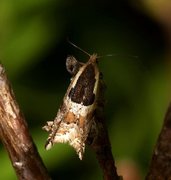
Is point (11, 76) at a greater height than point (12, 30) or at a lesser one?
lesser

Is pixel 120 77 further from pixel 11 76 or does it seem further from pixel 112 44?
pixel 11 76

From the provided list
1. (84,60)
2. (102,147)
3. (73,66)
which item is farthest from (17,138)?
(84,60)

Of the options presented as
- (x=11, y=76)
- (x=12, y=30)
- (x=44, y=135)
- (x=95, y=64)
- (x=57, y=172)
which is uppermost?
(x=95, y=64)

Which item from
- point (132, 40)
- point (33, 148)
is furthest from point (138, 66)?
point (33, 148)

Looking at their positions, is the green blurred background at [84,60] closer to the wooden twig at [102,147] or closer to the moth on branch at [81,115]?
the moth on branch at [81,115]

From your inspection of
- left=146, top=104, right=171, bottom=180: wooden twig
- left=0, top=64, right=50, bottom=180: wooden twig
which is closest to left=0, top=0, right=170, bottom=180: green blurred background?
left=0, top=64, right=50, bottom=180: wooden twig

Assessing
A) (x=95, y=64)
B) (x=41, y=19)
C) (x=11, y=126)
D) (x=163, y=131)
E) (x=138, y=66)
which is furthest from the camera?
(x=138, y=66)

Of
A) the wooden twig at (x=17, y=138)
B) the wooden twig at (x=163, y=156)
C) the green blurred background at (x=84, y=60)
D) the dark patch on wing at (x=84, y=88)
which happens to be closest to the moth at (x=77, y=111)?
the dark patch on wing at (x=84, y=88)
